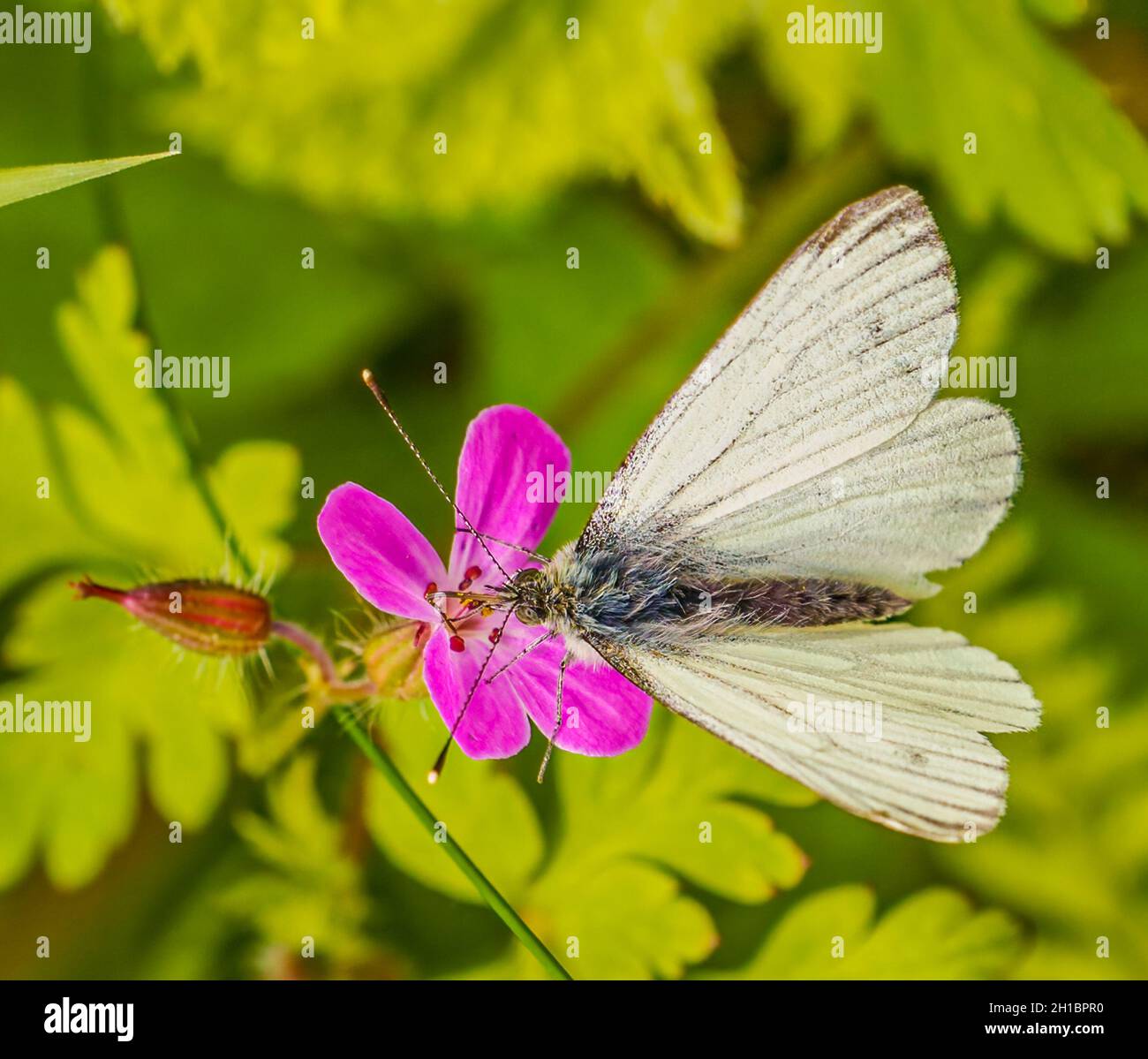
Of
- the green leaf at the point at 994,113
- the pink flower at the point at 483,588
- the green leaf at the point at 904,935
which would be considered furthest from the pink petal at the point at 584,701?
the green leaf at the point at 994,113

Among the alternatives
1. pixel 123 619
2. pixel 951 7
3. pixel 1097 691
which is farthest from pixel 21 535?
pixel 1097 691

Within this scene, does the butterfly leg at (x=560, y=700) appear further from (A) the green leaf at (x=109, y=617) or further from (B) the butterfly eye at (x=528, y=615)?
(A) the green leaf at (x=109, y=617)

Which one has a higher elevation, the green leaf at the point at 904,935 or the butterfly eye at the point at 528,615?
the butterfly eye at the point at 528,615

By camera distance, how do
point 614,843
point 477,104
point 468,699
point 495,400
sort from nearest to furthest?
point 468,699 → point 614,843 → point 477,104 → point 495,400

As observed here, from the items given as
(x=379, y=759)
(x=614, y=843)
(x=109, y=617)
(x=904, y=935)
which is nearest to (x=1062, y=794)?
(x=904, y=935)

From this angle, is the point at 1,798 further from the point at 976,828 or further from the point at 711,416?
the point at 976,828

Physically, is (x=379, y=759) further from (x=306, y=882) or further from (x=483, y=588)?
(x=306, y=882)
